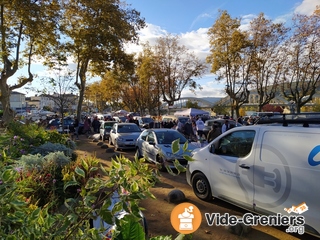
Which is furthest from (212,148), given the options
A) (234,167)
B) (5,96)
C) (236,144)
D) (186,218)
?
(5,96)

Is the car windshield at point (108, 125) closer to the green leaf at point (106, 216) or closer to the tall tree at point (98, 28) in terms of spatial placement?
the tall tree at point (98, 28)

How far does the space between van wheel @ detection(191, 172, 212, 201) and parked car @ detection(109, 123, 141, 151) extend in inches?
305

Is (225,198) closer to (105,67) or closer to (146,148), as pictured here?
(146,148)

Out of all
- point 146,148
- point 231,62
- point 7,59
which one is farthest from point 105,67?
point 231,62

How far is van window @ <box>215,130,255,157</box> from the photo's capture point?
4.52 m

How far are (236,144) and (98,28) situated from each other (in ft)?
53.6

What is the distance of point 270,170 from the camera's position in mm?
3955

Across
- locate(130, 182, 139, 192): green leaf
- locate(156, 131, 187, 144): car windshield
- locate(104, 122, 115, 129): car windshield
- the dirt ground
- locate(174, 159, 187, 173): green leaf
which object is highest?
locate(174, 159, 187, 173): green leaf

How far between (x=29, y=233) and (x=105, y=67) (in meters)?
20.6

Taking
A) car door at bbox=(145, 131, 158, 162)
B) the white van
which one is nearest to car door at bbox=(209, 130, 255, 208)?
the white van

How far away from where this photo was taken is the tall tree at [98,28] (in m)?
17.7

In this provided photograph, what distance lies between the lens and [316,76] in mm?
27922

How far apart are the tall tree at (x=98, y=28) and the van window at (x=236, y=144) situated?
15281 millimetres

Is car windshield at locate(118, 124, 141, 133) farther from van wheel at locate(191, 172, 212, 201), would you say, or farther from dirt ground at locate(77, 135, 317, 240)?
van wheel at locate(191, 172, 212, 201)
